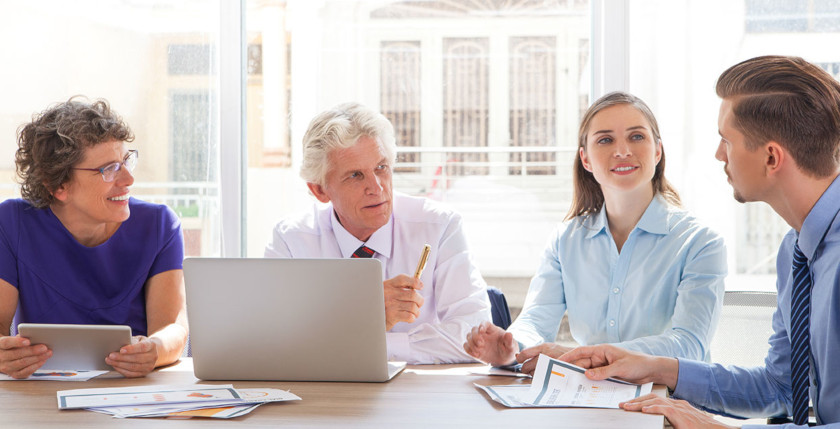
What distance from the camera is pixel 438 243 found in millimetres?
2426

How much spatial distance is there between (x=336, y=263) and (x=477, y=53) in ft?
6.35

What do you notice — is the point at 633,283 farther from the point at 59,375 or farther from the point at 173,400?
the point at 59,375

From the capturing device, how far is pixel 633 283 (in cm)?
230

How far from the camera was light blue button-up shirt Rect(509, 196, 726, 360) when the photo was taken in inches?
84.2

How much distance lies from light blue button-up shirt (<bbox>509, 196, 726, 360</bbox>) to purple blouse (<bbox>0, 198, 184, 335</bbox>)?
3.51 ft

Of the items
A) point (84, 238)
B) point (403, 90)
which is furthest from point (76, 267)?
point (403, 90)

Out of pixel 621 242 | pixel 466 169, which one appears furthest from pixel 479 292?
pixel 466 169

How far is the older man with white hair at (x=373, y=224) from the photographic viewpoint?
2.35m

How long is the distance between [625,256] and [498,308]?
420mm

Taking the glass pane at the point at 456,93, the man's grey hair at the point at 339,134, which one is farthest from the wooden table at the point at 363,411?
the glass pane at the point at 456,93

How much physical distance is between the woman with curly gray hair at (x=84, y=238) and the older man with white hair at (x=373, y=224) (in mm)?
355

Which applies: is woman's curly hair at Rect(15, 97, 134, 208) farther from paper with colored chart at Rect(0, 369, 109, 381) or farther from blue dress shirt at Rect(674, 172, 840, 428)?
blue dress shirt at Rect(674, 172, 840, 428)

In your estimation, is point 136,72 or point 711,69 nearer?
point 711,69

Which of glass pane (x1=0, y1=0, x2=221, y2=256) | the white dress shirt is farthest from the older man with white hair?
glass pane (x1=0, y1=0, x2=221, y2=256)
